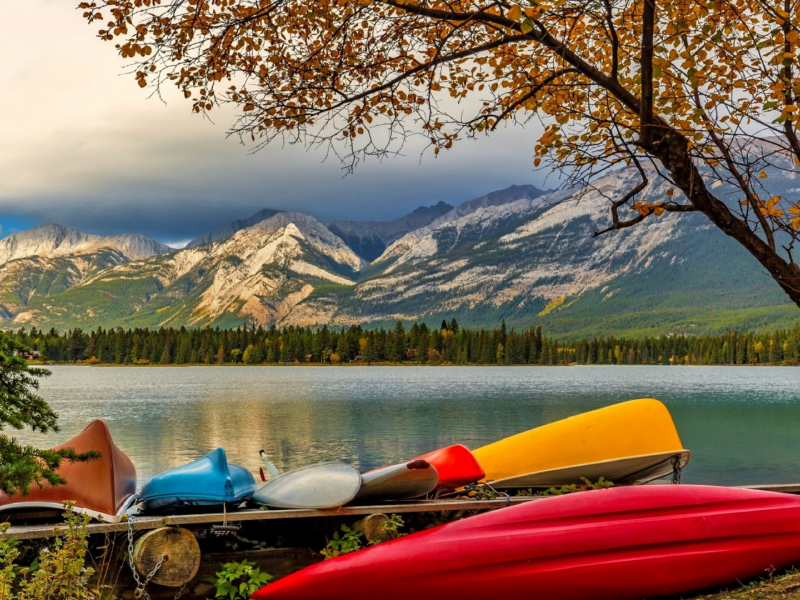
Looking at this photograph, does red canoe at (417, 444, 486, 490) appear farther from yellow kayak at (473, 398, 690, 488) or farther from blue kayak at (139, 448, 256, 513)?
blue kayak at (139, 448, 256, 513)

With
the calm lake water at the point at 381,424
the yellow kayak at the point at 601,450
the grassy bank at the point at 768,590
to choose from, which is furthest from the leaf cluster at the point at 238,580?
the calm lake water at the point at 381,424

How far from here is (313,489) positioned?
9195mm

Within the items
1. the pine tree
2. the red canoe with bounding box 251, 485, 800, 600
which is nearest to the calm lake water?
the red canoe with bounding box 251, 485, 800, 600

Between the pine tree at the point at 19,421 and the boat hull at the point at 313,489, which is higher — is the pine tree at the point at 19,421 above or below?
above

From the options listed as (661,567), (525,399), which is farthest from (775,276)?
(525,399)

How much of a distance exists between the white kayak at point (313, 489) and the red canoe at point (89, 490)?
184 cm

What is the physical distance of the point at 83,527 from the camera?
230 inches

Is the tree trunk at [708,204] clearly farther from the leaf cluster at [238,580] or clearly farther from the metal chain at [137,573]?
the metal chain at [137,573]

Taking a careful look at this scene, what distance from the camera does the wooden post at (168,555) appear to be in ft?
27.3

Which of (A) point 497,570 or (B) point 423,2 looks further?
(A) point 497,570

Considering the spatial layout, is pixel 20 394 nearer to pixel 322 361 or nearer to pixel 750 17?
pixel 750 17

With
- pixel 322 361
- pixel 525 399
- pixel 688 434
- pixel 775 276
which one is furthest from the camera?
pixel 322 361

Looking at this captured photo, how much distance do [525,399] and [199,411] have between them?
26626 mm

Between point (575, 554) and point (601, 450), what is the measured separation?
417cm
